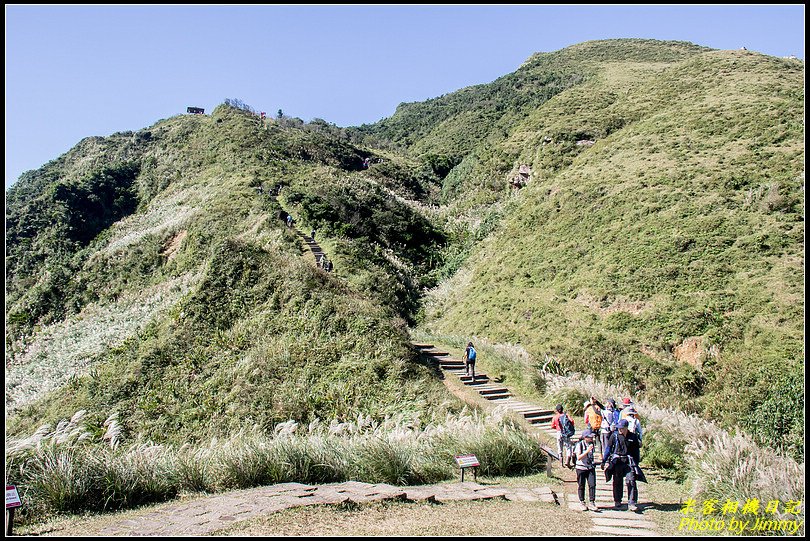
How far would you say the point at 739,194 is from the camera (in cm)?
2922

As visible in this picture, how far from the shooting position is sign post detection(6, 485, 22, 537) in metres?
5.97

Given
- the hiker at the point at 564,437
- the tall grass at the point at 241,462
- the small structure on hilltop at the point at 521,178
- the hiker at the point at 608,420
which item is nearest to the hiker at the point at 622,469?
the hiker at the point at 608,420

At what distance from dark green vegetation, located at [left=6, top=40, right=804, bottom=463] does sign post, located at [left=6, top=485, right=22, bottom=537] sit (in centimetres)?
846

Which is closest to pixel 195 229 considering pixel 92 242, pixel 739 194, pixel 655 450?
pixel 92 242

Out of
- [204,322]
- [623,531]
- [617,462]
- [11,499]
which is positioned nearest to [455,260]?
[204,322]

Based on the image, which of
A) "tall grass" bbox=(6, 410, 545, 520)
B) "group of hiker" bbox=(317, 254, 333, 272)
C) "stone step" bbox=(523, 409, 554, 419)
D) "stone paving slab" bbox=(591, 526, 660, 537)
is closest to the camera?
"stone paving slab" bbox=(591, 526, 660, 537)

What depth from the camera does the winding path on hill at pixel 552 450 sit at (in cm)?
705

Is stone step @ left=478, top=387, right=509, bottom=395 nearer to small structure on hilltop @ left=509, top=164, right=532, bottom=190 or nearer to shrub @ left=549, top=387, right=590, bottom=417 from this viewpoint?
shrub @ left=549, top=387, right=590, bottom=417

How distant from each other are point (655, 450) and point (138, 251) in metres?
32.5

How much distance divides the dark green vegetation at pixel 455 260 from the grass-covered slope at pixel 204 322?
116mm

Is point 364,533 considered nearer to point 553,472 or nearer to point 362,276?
point 553,472

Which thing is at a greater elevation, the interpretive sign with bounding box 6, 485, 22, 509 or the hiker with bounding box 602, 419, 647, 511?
the interpretive sign with bounding box 6, 485, 22, 509

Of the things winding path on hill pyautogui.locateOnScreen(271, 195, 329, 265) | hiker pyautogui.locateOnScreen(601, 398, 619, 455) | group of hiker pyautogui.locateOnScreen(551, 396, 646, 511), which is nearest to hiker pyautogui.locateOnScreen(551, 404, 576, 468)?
hiker pyautogui.locateOnScreen(601, 398, 619, 455)

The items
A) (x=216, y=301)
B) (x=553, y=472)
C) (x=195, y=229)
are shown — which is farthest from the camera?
(x=195, y=229)
